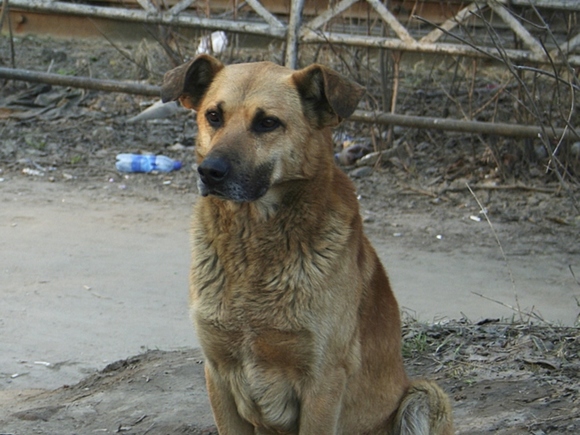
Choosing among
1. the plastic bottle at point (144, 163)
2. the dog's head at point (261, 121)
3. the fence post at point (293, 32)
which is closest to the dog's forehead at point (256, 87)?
the dog's head at point (261, 121)

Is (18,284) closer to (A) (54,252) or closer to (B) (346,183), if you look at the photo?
(A) (54,252)

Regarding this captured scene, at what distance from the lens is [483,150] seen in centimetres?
852

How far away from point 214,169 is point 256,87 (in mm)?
414

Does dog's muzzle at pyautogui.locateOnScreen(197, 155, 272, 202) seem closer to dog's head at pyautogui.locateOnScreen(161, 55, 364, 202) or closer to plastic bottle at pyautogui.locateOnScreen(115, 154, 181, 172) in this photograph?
dog's head at pyautogui.locateOnScreen(161, 55, 364, 202)

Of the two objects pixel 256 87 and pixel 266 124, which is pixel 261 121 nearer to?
pixel 266 124

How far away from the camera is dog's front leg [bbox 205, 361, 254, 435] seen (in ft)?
10.8

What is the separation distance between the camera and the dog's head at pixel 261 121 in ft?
10.2

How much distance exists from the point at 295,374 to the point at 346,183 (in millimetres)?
778

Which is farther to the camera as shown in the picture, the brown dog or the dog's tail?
the dog's tail

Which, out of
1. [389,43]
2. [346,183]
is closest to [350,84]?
[346,183]

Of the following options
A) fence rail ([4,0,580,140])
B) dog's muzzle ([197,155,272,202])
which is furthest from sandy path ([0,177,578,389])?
dog's muzzle ([197,155,272,202])

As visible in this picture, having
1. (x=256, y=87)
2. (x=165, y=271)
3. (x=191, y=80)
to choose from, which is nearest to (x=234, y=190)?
(x=256, y=87)

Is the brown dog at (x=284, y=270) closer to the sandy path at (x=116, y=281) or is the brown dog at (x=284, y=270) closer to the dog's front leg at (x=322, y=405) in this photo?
the dog's front leg at (x=322, y=405)

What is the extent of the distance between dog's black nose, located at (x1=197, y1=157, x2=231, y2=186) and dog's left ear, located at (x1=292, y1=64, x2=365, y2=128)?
0.45m
